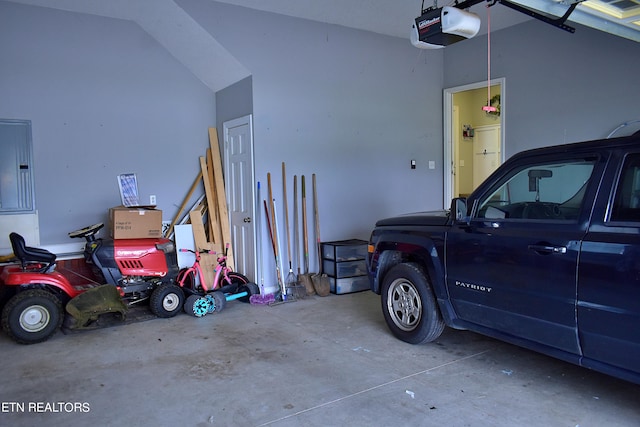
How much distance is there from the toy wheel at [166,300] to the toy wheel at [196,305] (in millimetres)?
99

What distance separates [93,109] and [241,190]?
201 centimetres

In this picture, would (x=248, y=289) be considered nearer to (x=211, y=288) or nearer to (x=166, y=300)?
(x=211, y=288)

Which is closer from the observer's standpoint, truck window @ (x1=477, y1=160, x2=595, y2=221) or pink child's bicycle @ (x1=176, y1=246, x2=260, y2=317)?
truck window @ (x1=477, y1=160, x2=595, y2=221)

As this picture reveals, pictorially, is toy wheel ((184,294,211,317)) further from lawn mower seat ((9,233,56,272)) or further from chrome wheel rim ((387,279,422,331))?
chrome wheel rim ((387,279,422,331))

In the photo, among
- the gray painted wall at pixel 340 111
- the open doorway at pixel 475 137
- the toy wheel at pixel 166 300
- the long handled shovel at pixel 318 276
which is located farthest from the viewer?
the open doorway at pixel 475 137

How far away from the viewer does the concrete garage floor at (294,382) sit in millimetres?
2781

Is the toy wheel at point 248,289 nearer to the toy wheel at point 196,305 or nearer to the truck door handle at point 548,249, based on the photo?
the toy wheel at point 196,305

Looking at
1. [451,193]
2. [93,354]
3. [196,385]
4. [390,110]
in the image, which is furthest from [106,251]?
[451,193]

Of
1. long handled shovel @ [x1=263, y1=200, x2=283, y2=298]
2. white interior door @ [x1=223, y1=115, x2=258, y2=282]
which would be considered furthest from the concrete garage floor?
white interior door @ [x1=223, y1=115, x2=258, y2=282]

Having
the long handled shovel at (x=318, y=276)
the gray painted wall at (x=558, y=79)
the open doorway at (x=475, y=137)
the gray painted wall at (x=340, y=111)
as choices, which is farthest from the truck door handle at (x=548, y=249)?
the open doorway at (x=475, y=137)

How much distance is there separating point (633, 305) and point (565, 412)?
0.82 m

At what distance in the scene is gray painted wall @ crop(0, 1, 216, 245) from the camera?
5.32 m

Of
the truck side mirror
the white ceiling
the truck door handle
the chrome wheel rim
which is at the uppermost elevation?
the white ceiling

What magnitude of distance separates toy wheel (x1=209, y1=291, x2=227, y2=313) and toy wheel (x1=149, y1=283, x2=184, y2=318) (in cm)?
34
